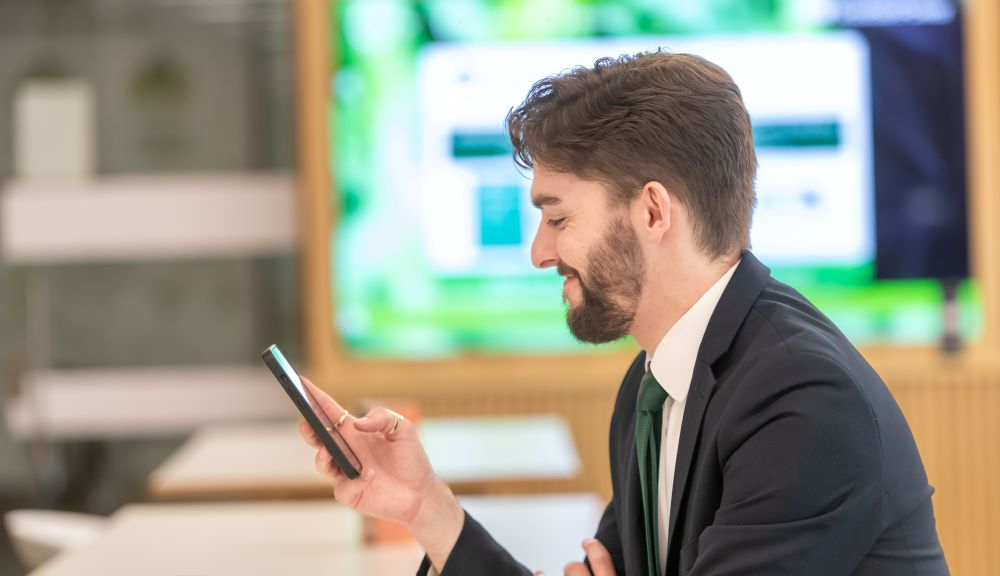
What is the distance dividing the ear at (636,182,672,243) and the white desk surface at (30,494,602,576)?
0.78m

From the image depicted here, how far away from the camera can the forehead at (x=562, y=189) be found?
1.57 meters

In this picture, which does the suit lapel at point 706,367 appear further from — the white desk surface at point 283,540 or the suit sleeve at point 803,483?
the white desk surface at point 283,540

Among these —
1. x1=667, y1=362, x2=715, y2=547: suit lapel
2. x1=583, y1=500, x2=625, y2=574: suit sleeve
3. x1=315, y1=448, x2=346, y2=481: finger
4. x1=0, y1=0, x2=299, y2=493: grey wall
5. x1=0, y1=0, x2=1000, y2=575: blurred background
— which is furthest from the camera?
x1=0, y1=0, x2=299, y2=493: grey wall

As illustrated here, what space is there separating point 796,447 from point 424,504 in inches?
23.2

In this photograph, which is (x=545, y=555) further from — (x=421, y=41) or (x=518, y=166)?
(x=421, y=41)

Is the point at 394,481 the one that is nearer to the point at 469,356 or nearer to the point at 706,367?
the point at 706,367

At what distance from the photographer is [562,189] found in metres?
1.60

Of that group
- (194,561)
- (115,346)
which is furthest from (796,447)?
(115,346)

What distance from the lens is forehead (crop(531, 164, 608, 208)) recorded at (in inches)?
61.7

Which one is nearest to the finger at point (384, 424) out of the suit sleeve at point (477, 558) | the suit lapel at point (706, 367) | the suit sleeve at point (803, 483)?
the suit sleeve at point (477, 558)

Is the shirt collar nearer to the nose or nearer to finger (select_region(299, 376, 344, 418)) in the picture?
the nose

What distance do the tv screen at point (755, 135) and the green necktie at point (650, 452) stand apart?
346cm

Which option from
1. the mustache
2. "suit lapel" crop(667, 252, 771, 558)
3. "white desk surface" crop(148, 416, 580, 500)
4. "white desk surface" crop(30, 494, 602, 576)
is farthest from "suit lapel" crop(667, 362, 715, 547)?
"white desk surface" crop(148, 416, 580, 500)

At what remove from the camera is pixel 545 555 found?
221 centimetres
